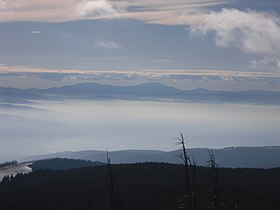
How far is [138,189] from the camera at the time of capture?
157 m

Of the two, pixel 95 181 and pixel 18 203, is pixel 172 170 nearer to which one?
pixel 95 181

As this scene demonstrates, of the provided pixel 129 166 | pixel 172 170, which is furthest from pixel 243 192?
pixel 129 166

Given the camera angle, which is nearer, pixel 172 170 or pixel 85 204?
pixel 85 204

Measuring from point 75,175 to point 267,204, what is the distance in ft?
263

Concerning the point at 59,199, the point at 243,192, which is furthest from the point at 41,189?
the point at 243,192

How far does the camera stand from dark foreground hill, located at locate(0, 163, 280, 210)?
433ft

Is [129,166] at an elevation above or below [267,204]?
above

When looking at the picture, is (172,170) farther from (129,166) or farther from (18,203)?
(18,203)

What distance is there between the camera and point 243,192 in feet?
445

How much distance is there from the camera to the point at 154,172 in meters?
179

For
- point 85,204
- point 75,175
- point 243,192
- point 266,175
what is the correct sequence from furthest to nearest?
point 75,175, point 266,175, point 85,204, point 243,192

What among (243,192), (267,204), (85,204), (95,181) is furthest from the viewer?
(95,181)

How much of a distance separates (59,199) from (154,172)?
38.2 meters

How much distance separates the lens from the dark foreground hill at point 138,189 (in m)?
132
